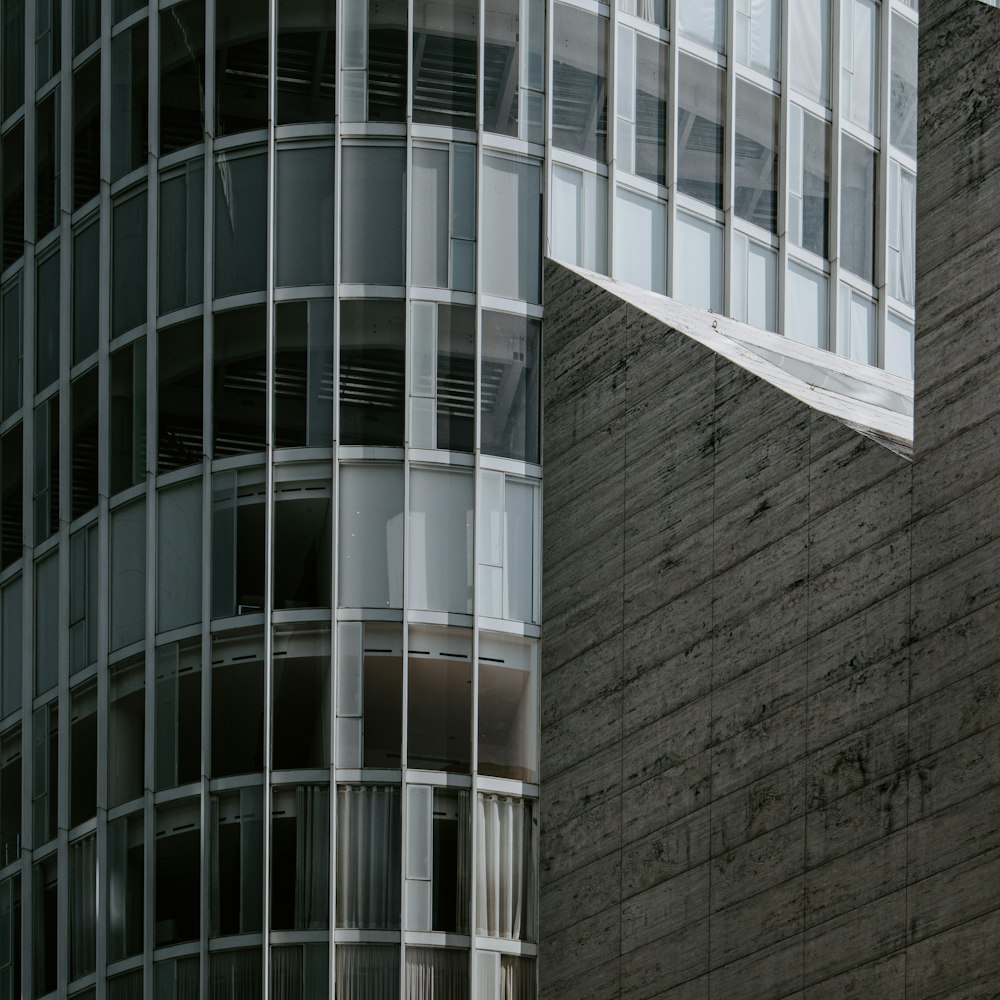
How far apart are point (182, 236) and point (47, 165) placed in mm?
3490

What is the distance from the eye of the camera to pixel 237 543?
102 ft

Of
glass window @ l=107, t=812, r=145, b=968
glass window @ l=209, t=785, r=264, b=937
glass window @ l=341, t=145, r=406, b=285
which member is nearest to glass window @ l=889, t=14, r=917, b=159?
glass window @ l=341, t=145, r=406, b=285

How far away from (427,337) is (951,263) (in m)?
15.3

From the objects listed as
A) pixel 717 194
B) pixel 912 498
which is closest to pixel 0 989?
pixel 717 194

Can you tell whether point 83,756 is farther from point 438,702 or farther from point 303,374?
point 303,374

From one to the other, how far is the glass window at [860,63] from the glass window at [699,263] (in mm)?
3899

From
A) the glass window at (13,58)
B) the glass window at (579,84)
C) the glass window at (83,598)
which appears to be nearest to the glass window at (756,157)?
the glass window at (579,84)

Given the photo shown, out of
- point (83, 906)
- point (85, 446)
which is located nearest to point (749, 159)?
point (85, 446)

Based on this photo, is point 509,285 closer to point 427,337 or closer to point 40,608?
point 427,337

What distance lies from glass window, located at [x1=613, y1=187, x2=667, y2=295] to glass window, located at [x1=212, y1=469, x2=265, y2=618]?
585 cm

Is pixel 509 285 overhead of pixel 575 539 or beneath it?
overhead

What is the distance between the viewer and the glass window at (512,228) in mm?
31688

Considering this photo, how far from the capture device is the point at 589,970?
19156mm

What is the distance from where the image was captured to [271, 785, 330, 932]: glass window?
97.3 feet
